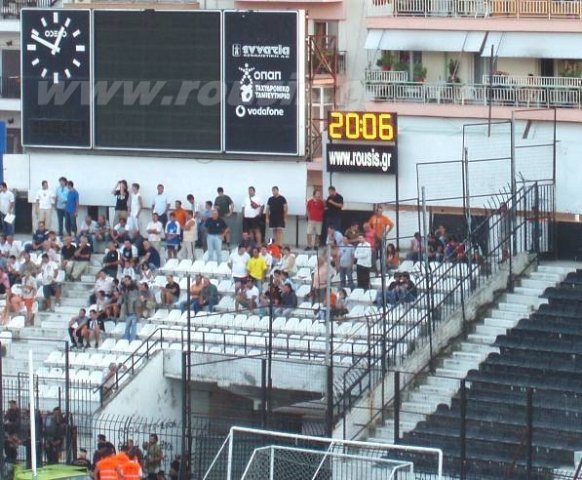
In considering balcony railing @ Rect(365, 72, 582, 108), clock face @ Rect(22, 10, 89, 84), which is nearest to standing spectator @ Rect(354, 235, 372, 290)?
balcony railing @ Rect(365, 72, 582, 108)

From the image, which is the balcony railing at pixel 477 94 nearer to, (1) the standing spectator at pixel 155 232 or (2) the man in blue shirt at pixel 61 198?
(1) the standing spectator at pixel 155 232

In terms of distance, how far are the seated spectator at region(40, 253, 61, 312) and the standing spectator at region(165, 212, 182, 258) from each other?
85.0 inches

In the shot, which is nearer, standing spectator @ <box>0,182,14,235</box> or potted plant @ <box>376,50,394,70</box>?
potted plant @ <box>376,50,394,70</box>

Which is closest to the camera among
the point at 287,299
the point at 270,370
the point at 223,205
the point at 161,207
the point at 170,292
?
the point at 270,370

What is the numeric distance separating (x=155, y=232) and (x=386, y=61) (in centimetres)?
554

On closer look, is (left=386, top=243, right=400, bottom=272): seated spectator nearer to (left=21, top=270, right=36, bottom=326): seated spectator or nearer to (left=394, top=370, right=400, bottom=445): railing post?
(left=394, top=370, right=400, bottom=445): railing post

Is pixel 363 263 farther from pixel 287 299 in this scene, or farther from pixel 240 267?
pixel 240 267

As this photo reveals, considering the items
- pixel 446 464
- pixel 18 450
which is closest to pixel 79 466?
pixel 18 450

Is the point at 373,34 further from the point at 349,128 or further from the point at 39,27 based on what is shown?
the point at 39,27

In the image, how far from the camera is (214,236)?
48.9 metres

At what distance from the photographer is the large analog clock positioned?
51.6m

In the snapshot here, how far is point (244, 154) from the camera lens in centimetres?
5025

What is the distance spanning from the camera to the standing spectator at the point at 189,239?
4934cm

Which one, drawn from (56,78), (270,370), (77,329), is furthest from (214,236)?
(270,370)
